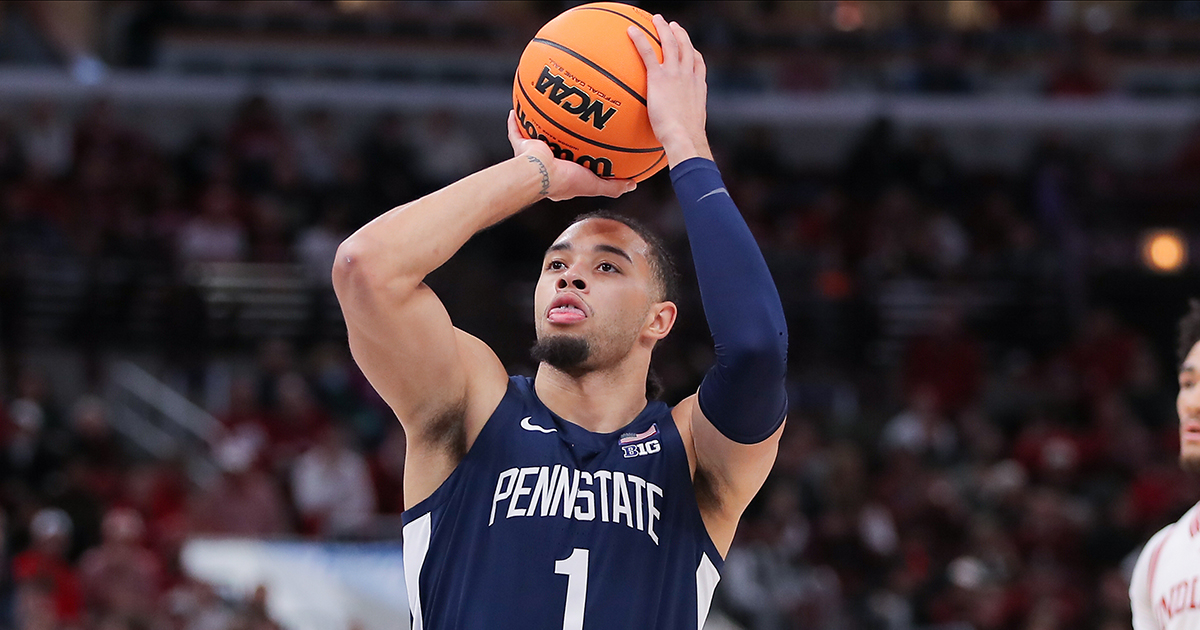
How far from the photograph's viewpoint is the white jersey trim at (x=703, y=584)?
3.55 m

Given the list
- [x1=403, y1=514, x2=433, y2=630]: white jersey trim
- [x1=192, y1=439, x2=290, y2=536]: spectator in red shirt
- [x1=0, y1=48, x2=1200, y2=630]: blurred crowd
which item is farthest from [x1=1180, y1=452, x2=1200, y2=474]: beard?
[x1=192, y1=439, x2=290, y2=536]: spectator in red shirt

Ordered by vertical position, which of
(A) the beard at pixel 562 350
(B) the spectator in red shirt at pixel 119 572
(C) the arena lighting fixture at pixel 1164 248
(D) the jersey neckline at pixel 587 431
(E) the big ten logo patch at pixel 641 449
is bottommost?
(B) the spectator in red shirt at pixel 119 572

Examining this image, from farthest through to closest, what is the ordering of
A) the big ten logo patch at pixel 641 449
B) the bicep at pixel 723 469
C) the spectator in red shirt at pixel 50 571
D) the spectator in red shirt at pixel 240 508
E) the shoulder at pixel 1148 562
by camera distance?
the spectator in red shirt at pixel 240 508
the spectator in red shirt at pixel 50 571
the shoulder at pixel 1148 562
the big ten logo patch at pixel 641 449
the bicep at pixel 723 469

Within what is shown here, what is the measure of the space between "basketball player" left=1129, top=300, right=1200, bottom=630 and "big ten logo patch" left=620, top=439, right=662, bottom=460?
1991mm

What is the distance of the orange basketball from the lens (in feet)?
12.0

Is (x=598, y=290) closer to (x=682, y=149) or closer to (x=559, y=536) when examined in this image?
(x=682, y=149)

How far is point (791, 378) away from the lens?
14242 mm

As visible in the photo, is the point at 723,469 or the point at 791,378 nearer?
the point at 723,469

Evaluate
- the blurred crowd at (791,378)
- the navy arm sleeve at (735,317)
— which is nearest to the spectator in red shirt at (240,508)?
the blurred crowd at (791,378)

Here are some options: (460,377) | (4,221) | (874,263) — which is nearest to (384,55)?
(4,221)

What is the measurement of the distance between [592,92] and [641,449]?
975 mm

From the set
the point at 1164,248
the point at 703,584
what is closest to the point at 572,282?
the point at 703,584

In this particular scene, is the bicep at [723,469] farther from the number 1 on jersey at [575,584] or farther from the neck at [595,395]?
the number 1 on jersey at [575,584]

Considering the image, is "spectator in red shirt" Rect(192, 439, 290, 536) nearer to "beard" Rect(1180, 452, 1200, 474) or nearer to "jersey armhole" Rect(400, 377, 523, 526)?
"jersey armhole" Rect(400, 377, 523, 526)
